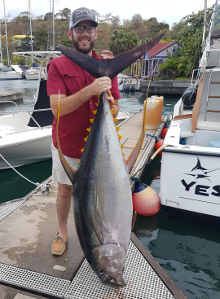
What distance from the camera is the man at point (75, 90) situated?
143cm

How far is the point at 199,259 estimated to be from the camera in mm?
2943

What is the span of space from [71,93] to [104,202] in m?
0.85

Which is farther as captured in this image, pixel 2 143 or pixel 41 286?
pixel 2 143

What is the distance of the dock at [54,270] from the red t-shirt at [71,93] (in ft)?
3.28

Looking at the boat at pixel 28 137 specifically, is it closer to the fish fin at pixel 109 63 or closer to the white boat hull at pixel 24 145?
the white boat hull at pixel 24 145

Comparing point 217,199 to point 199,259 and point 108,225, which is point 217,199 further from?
point 108,225

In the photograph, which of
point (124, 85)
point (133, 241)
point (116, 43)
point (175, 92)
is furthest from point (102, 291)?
Result: point (116, 43)

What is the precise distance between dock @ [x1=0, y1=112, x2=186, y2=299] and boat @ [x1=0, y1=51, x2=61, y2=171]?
2582 millimetres

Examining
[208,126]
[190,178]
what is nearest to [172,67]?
[208,126]

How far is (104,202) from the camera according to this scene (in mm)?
1296

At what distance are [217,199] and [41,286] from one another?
2.35 m

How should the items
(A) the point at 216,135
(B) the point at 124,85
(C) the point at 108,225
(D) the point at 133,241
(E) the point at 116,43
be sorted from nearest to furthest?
(C) the point at 108,225 → (D) the point at 133,241 → (A) the point at 216,135 → (B) the point at 124,85 → (E) the point at 116,43

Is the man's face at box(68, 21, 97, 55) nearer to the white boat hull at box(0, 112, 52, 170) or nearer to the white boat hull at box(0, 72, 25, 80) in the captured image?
the white boat hull at box(0, 112, 52, 170)

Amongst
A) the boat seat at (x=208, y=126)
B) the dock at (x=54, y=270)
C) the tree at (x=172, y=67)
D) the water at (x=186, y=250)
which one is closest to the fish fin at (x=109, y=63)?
the dock at (x=54, y=270)
